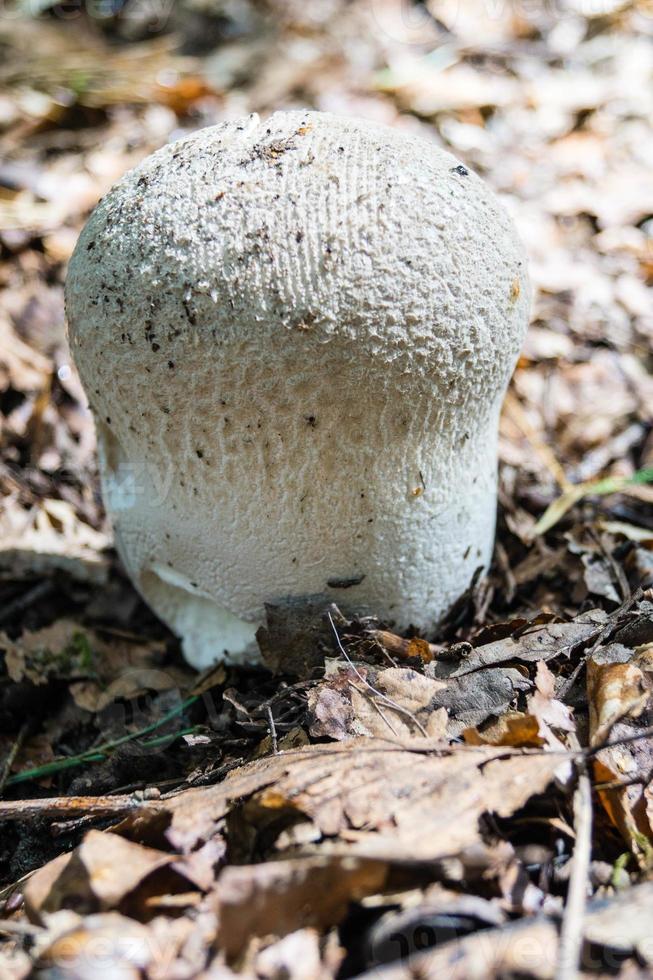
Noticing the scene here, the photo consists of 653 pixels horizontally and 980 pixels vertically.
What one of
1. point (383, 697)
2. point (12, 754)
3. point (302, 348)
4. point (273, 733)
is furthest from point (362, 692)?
point (12, 754)

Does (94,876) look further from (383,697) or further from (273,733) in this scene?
(383,697)

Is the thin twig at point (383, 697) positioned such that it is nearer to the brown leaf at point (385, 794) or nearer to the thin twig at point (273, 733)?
the brown leaf at point (385, 794)

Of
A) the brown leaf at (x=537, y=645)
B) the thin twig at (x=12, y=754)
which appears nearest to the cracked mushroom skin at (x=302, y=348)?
the brown leaf at (x=537, y=645)

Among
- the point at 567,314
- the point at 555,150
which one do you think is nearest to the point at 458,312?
the point at 567,314

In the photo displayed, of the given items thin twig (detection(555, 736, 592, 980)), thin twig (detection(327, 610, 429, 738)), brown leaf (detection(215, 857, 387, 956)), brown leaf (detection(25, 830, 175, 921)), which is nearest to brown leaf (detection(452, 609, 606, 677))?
thin twig (detection(327, 610, 429, 738))

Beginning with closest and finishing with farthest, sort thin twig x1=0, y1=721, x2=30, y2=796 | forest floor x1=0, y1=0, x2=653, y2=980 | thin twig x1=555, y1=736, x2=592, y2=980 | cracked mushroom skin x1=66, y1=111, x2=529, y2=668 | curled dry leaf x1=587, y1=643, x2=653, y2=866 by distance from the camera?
thin twig x1=555, y1=736, x2=592, y2=980 < forest floor x1=0, y1=0, x2=653, y2=980 < curled dry leaf x1=587, y1=643, x2=653, y2=866 < cracked mushroom skin x1=66, y1=111, x2=529, y2=668 < thin twig x1=0, y1=721, x2=30, y2=796

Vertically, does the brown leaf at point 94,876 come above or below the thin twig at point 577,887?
below

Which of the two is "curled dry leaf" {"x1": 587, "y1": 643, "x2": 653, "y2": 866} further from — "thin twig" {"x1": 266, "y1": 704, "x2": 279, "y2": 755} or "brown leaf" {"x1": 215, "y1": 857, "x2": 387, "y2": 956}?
"thin twig" {"x1": 266, "y1": 704, "x2": 279, "y2": 755}
